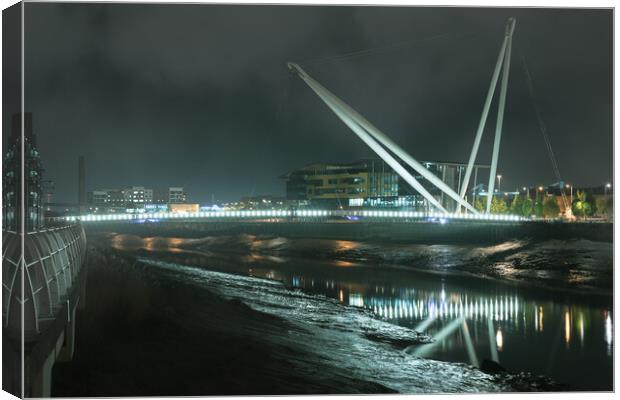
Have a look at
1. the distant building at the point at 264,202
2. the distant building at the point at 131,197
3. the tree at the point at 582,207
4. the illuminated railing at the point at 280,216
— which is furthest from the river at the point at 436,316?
the distant building at the point at 264,202

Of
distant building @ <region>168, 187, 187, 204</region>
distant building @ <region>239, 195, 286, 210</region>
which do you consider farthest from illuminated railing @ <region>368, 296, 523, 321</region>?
distant building @ <region>239, 195, 286, 210</region>

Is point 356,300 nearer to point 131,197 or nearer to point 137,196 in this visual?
point 131,197

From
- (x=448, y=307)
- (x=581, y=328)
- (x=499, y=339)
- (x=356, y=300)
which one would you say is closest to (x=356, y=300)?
(x=356, y=300)

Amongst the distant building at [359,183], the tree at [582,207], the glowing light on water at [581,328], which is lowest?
the glowing light on water at [581,328]

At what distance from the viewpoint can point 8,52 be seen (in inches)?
287

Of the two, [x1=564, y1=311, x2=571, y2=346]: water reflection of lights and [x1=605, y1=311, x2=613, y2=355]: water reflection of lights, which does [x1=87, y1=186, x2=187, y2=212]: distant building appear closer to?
[x1=564, y1=311, x2=571, y2=346]: water reflection of lights

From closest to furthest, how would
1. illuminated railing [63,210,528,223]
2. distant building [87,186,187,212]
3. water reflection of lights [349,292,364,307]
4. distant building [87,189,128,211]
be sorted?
water reflection of lights [349,292,364,307] → distant building [87,186,187,212] → distant building [87,189,128,211] → illuminated railing [63,210,528,223]

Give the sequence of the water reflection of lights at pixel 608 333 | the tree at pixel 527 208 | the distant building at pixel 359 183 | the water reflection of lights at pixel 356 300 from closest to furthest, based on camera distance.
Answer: the water reflection of lights at pixel 608 333 → the water reflection of lights at pixel 356 300 → the tree at pixel 527 208 → the distant building at pixel 359 183

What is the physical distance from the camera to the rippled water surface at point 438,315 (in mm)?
9164

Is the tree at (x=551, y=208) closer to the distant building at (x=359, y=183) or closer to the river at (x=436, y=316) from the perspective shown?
the river at (x=436, y=316)

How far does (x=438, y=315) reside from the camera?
1424 cm

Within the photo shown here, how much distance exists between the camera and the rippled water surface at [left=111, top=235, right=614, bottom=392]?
30.1ft

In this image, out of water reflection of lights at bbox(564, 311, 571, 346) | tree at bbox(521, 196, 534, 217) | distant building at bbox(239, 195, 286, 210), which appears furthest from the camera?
distant building at bbox(239, 195, 286, 210)

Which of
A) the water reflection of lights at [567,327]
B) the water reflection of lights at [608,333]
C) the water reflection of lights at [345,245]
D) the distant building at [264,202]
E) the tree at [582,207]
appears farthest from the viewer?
the distant building at [264,202]
